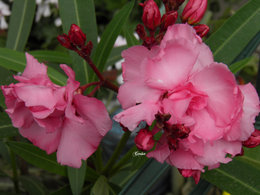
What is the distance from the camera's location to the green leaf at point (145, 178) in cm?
50

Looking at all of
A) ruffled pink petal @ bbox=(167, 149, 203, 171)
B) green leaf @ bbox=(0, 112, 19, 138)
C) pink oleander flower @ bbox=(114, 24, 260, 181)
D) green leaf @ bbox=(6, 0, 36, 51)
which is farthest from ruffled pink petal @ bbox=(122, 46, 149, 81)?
green leaf @ bbox=(6, 0, 36, 51)

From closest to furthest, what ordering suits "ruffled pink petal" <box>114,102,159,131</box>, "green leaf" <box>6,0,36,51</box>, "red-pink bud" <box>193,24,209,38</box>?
"ruffled pink petal" <box>114,102,159,131</box>
"red-pink bud" <box>193,24,209,38</box>
"green leaf" <box>6,0,36,51</box>

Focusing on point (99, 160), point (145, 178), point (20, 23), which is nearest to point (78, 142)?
point (145, 178)

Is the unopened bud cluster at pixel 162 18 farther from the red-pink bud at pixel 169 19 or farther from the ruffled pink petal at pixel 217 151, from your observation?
the ruffled pink petal at pixel 217 151

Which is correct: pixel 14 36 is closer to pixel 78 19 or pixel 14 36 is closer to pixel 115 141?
pixel 78 19

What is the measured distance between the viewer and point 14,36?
31.3 inches

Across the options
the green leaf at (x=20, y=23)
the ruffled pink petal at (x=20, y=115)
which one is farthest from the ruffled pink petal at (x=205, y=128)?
the green leaf at (x=20, y=23)

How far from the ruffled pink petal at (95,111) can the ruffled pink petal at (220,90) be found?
112mm

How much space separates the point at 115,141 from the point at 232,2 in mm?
1496

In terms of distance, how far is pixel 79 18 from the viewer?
624 mm

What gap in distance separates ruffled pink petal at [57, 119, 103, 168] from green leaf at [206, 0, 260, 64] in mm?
288

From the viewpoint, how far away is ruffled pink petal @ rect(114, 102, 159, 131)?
1.14 feet

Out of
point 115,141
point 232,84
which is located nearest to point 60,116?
point 232,84

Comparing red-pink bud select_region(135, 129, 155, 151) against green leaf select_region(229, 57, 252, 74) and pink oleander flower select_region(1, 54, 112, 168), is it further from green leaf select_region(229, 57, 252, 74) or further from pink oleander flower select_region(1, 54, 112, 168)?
green leaf select_region(229, 57, 252, 74)
